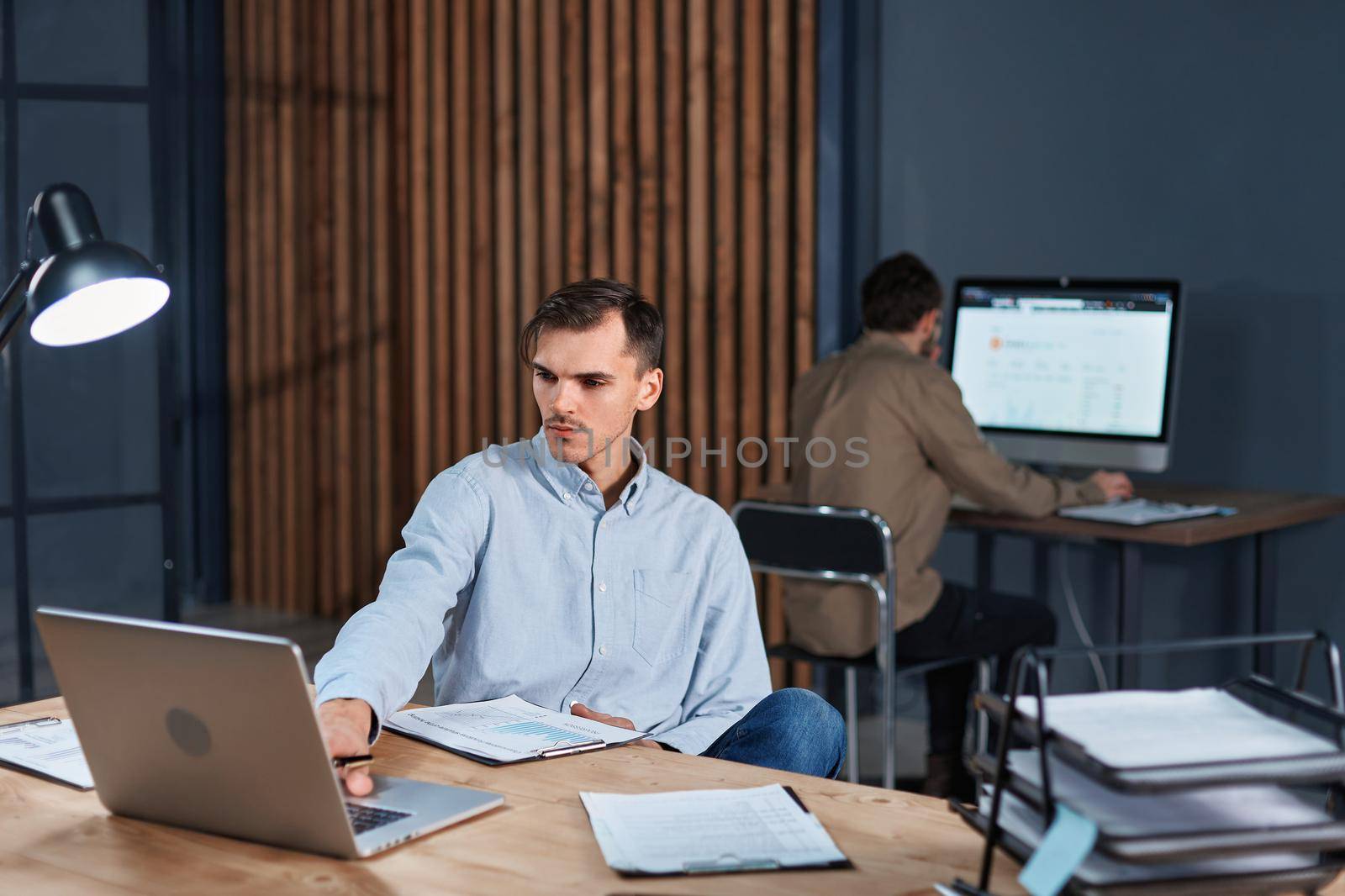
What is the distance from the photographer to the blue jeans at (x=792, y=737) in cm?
184

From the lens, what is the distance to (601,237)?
5.07 m

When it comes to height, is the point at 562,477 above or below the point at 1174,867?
above

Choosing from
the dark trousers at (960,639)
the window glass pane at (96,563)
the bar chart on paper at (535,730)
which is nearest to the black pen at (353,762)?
the bar chart on paper at (535,730)

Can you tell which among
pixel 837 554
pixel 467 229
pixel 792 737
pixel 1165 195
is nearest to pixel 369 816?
pixel 792 737

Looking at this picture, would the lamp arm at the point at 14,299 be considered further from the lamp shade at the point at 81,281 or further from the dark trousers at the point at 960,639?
the dark trousers at the point at 960,639

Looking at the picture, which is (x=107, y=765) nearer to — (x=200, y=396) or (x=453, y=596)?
(x=453, y=596)

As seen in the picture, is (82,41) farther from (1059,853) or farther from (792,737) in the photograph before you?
(1059,853)

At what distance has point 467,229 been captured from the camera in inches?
215

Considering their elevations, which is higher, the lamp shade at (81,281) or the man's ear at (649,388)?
the lamp shade at (81,281)

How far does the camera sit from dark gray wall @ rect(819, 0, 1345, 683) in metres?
3.77

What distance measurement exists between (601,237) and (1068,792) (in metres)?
4.14

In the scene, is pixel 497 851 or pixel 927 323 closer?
pixel 497 851

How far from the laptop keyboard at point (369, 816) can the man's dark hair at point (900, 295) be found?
249cm

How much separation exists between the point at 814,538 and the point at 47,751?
199 centimetres
